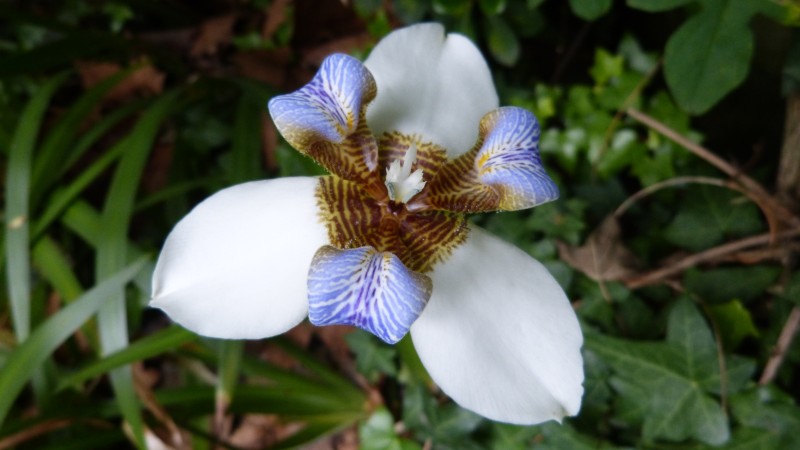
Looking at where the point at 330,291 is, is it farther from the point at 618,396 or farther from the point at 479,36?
the point at 479,36

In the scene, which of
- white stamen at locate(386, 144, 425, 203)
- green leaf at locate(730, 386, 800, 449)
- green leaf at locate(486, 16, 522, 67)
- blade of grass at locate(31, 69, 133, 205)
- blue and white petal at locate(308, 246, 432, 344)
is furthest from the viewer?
blade of grass at locate(31, 69, 133, 205)

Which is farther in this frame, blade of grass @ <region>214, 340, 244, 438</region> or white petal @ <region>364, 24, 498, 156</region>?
blade of grass @ <region>214, 340, 244, 438</region>

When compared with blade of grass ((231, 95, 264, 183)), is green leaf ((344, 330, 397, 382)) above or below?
below

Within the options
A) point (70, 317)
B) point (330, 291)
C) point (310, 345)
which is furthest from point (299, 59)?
point (330, 291)

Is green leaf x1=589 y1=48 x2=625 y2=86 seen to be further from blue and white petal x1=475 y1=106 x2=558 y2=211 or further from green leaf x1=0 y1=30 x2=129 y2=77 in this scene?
green leaf x1=0 y1=30 x2=129 y2=77

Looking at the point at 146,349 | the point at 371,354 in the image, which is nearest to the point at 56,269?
the point at 146,349

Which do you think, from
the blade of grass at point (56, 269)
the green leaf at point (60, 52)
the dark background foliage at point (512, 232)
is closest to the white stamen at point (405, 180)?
the dark background foliage at point (512, 232)

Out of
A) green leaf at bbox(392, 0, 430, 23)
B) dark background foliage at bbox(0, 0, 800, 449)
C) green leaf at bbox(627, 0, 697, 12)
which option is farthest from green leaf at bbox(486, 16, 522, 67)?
green leaf at bbox(627, 0, 697, 12)
